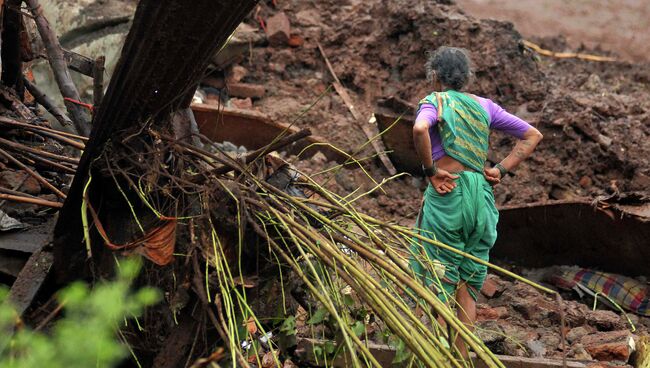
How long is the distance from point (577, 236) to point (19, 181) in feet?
15.4

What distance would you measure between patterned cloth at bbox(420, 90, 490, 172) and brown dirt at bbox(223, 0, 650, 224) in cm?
269

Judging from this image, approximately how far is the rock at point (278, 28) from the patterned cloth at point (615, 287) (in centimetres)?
489

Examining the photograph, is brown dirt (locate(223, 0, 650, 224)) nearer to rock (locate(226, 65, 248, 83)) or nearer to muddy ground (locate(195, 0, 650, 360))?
muddy ground (locate(195, 0, 650, 360))

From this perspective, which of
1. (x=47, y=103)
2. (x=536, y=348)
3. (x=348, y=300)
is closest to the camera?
(x=348, y=300)

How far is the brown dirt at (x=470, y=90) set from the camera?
8016 millimetres

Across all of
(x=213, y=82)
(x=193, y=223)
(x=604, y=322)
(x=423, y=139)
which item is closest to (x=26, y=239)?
(x=193, y=223)

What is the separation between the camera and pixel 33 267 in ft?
9.50

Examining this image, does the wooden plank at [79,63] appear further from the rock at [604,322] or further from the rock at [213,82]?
the rock at [213,82]

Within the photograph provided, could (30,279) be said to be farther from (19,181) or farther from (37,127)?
(37,127)

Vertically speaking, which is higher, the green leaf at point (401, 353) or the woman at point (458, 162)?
the green leaf at point (401, 353)

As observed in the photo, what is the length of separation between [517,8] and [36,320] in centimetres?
1340

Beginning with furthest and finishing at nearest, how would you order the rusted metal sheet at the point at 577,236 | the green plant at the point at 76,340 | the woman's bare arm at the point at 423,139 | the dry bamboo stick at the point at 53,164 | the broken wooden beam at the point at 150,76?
1. the rusted metal sheet at the point at 577,236
2. the woman's bare arm at the point at 423,139
3. the dry bamboo stick at the point at 53,164
4. the broken wooden beam at the point at 150,76
5. the green plant at the point at 76,340

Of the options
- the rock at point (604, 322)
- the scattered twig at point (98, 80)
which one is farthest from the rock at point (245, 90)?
the scattered twig at point (98, 80)

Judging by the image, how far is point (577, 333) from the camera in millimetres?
5434
